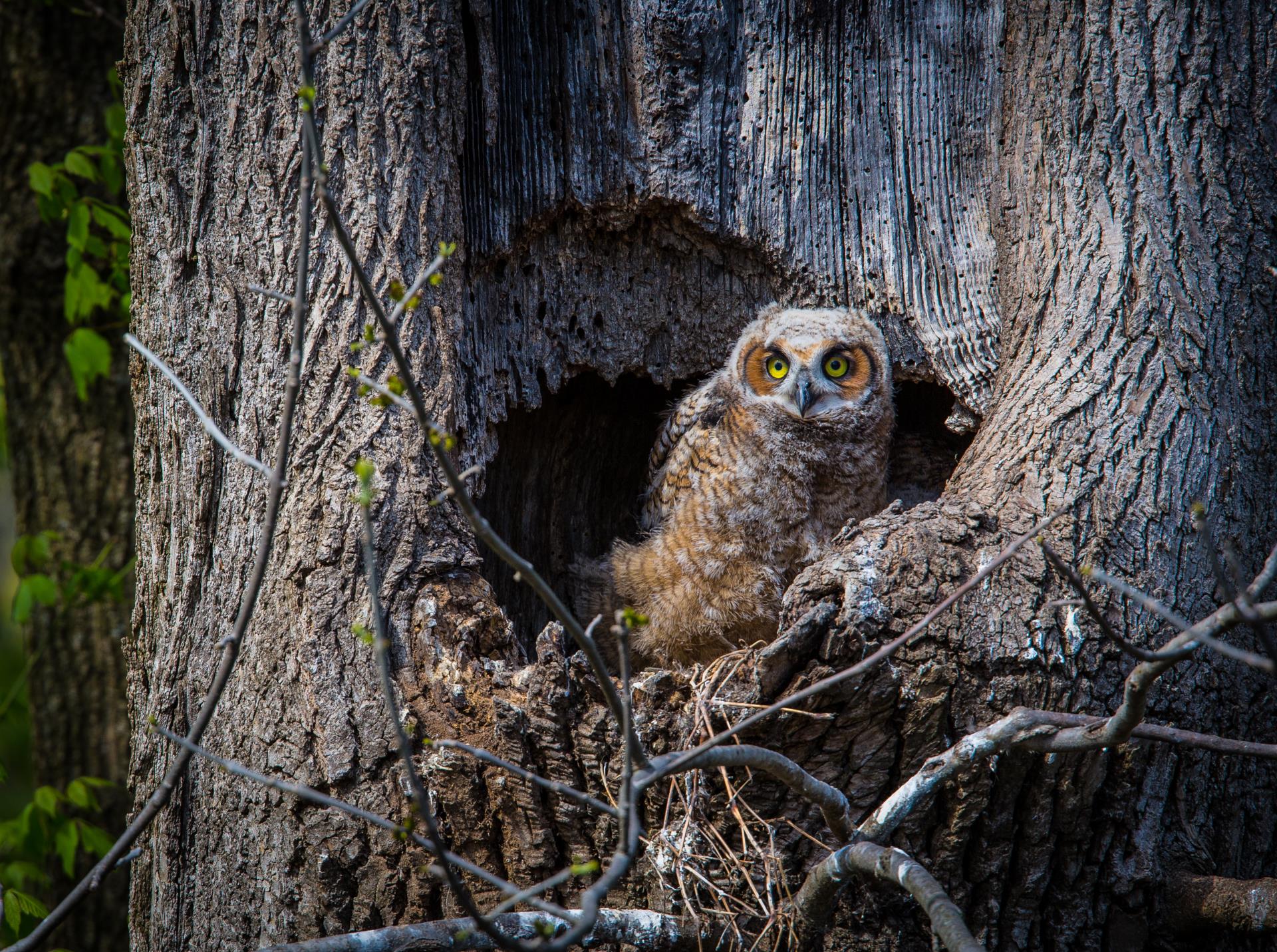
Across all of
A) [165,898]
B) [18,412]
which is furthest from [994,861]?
[18,412]

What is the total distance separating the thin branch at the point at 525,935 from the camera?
1.70 m

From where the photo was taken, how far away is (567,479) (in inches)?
141

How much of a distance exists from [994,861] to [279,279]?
6.97ft

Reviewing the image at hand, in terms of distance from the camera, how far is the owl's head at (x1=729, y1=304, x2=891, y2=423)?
9.80ft

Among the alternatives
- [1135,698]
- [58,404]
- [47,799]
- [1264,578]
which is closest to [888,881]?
[1135,698]

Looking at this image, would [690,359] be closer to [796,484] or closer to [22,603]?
[796,484]

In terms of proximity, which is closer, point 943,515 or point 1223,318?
point 943,515

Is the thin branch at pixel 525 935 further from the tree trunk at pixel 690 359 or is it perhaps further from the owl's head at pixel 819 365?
the owl's head at pixel 819 365

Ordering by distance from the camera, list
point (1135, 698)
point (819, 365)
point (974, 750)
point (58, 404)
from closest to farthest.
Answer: point (1135, 698), point (974, 750), point (819, 365), point (58, 404)

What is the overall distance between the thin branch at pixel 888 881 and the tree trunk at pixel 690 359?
0.20m

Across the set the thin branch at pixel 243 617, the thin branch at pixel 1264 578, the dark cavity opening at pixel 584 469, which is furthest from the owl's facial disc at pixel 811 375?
the thin branch at pixel 243 617

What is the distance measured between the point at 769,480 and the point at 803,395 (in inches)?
11.1

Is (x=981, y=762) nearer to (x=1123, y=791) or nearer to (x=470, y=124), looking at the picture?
(x=1123, y=791)

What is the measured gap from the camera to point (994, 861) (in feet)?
6.84
